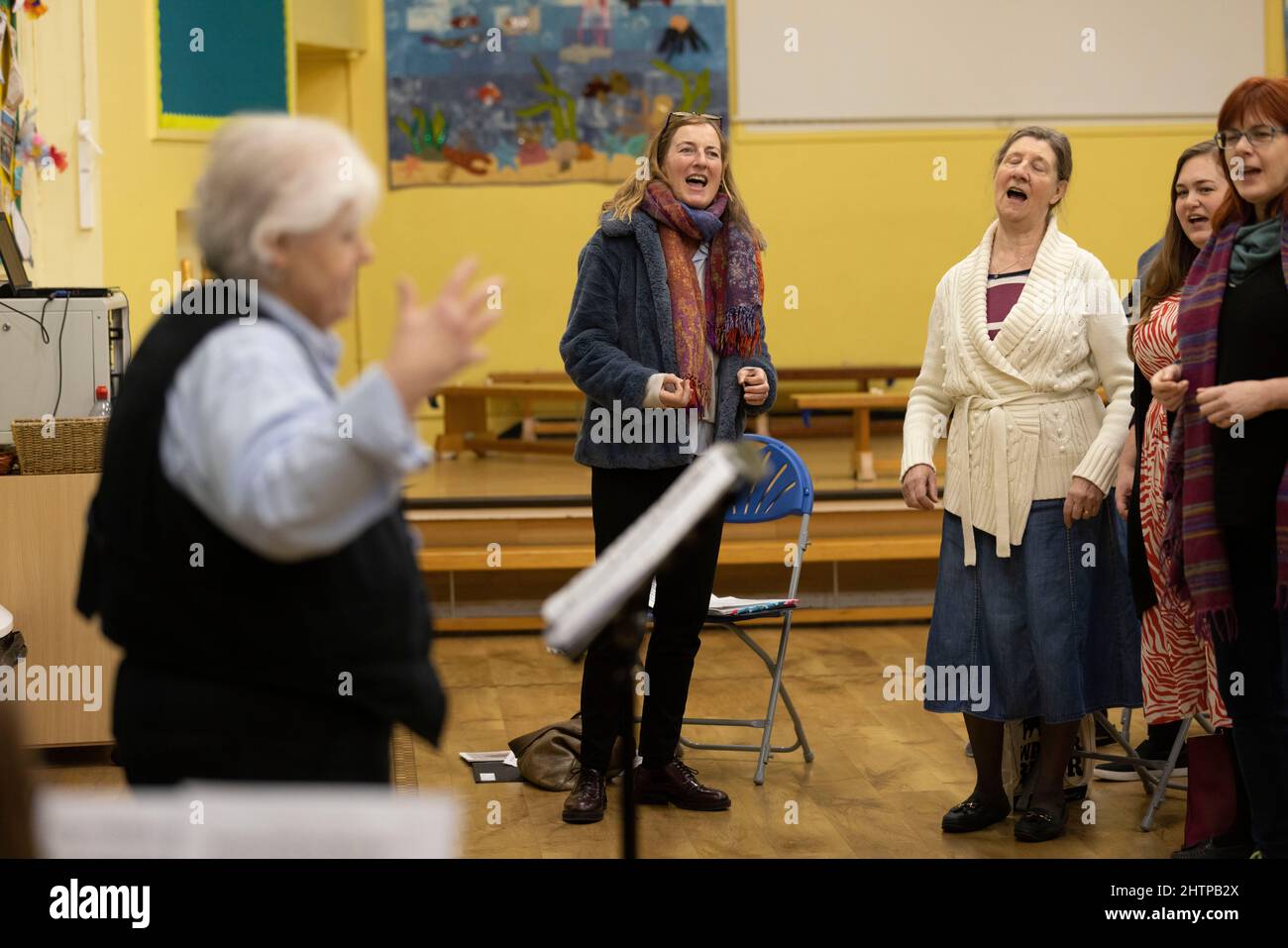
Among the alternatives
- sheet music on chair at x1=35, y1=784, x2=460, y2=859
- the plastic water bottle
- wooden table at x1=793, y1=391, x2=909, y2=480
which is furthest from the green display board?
sheet music on chair at x1=35, y1=784, x2=460, y2=859

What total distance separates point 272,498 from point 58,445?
3.02 m

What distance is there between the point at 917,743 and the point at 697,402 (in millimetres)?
1408

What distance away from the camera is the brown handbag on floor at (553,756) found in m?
3.95

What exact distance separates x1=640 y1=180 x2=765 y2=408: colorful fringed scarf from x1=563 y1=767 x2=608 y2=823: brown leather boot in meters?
0.96

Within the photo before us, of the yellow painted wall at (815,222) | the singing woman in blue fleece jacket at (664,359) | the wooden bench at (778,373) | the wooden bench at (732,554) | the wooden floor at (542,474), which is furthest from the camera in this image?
the yellow painted wall at (815,222)

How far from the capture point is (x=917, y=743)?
4359mm

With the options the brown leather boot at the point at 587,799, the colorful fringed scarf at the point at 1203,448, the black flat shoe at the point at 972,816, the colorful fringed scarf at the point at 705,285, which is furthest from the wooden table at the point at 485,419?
the colorful fringed scarf at the point at 1203,448

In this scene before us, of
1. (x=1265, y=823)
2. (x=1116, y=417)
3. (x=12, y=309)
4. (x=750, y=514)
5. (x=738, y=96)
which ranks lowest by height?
(x=1265, y=823)

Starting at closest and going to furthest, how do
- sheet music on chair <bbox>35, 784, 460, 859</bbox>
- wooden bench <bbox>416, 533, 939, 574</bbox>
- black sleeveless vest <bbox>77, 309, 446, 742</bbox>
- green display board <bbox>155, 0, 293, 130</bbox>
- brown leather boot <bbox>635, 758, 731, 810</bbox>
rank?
sheet music on chair <bbox>35, 784, 460, 859</bbox>, black sleeveless vest <bbox>77, 309, 446, 742</bbox>, brown leather boot <bbox>635, 758, 731, 810</bbox>, wooden bench <bbox>416, 533, 939, 574</bbox>, green display board <bbox>155, 0, 293, 130</bbox>

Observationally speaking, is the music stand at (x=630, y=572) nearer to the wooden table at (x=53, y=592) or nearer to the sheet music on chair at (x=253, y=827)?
the sheet music on chair at (x=253, y=827)

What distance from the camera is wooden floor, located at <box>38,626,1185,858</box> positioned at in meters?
3.48

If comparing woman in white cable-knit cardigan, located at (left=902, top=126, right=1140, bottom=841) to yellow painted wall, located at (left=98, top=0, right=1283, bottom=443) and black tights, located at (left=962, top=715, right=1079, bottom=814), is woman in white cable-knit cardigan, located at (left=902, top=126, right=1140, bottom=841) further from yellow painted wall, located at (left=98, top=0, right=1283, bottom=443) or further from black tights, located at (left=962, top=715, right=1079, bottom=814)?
yellow painted wall, located at (left=98, top=0, right=1283, bottom=443)
